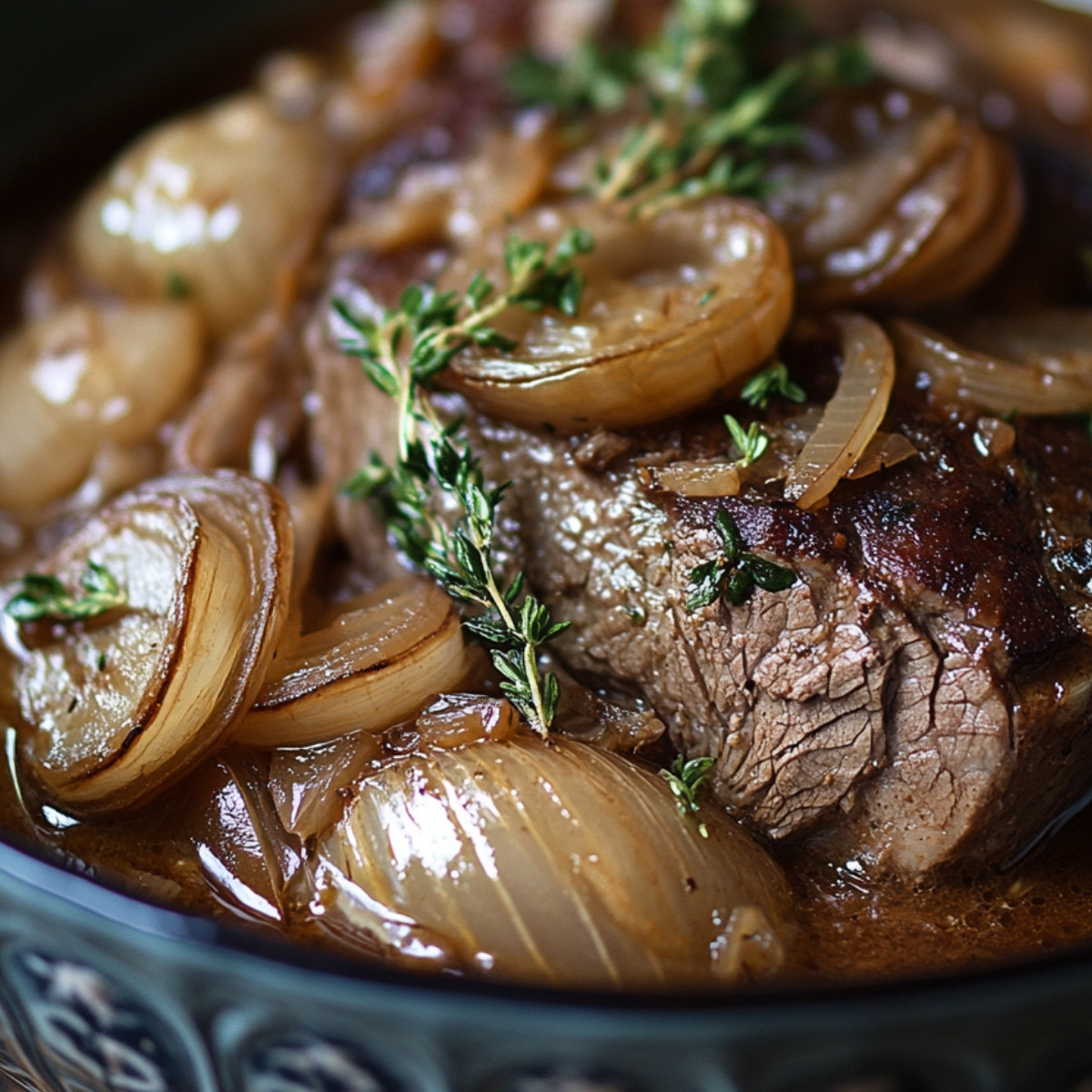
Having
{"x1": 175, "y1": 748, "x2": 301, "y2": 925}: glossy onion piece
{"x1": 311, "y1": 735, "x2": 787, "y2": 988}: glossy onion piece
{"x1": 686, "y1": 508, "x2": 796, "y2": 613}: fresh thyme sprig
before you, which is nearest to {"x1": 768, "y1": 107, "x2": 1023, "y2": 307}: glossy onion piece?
{"x1": 686, "y1": 508, "x2": 796, "y2": 613}: fresh thyme sprig

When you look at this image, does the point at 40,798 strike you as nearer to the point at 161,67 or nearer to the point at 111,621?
the point at 111,621

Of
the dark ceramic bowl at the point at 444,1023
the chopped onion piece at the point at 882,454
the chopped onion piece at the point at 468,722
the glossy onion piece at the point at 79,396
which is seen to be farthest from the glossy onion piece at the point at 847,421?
the glossy onion piece at the point at 79,396

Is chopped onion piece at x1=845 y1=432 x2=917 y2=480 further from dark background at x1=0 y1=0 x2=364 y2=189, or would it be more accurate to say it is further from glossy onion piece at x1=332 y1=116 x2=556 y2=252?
dark background at x1=0 y1=0 x2=364 y2=189

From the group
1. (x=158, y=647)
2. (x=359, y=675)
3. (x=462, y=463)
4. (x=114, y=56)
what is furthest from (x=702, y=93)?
(x=114, y=56)

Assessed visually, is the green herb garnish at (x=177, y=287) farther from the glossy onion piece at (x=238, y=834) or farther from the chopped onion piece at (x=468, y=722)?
the chopped onion piece at (x=468, y=722)

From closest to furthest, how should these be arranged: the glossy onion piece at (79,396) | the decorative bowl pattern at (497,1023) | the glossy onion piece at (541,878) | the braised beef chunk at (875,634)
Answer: the decorative bowl pattern at (497,1023) → the glossy onion piece at (541,878) → the braised beef chunk at (875,634) → the glossy onion piece at (79,396)

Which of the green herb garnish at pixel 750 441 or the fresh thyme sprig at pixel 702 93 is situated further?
the fresh thyme sprig at pixel 702 93

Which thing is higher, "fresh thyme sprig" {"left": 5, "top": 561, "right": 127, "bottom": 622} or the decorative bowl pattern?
"fresh thyme sprig" {"left": 5, "top": 561, "right": 127, "bottom": 622}
